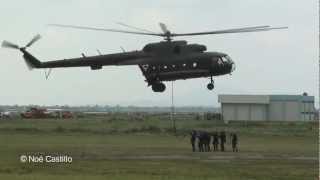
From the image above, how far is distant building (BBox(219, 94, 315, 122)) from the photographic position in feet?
381

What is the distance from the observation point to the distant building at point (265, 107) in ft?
381

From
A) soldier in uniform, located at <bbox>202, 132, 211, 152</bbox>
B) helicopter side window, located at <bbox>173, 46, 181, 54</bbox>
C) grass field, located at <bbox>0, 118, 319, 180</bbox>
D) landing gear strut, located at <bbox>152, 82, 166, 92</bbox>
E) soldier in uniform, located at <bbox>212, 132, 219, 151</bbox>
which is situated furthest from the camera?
soldier in uniform, located at <bbox>212, 132, 219, 151</bbox>

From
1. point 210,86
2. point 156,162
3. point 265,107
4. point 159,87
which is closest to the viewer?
point 210,86

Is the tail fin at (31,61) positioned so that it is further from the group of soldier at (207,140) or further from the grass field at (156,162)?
the group of soldier at (207,140)

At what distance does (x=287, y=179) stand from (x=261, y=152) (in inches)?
641

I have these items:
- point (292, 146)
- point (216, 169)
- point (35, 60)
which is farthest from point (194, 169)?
point (292, 146)

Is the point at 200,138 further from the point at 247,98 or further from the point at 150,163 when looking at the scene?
the point at 247,98

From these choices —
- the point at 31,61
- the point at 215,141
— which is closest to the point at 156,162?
the point at 31,61

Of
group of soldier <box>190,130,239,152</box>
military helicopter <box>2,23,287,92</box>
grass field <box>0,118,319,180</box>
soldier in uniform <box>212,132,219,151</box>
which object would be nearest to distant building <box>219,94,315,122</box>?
grass field <box>0,118,319,180</box>

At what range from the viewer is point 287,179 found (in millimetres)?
32156

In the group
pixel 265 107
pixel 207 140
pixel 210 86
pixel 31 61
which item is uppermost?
pixel 31 61

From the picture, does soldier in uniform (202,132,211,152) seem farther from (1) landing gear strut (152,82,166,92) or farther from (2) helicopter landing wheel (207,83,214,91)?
(2) helicopter landing wheel (207,83,214,91)

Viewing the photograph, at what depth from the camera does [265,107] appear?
120375 mm

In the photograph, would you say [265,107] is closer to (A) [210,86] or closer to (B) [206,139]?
(B) [206,139]
